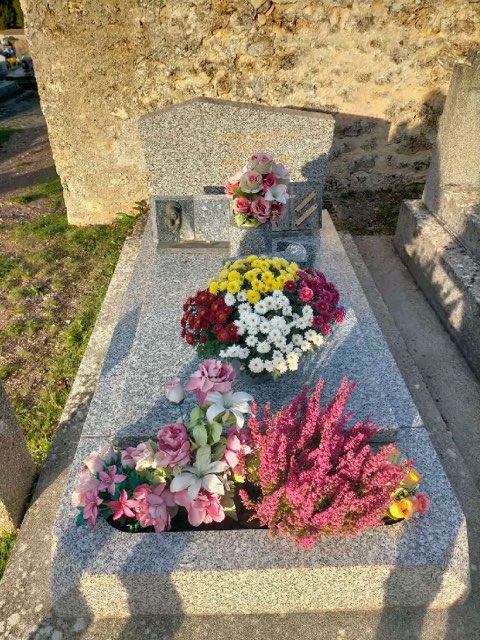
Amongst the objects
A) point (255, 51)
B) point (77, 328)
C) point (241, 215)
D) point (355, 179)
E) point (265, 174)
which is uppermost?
point (255, 51)

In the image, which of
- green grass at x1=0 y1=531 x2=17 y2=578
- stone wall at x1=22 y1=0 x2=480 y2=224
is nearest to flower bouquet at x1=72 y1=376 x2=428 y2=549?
green grass at x1=0 y1=531 x2=17 y2=578

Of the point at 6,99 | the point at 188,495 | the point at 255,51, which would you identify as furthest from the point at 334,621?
the point at 6,99

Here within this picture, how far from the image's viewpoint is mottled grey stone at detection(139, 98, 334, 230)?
486 cm

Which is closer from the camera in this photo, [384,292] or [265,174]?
[265,174]

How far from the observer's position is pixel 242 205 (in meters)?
3.99

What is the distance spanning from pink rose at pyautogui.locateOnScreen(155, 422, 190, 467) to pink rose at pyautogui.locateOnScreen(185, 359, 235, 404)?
0.20 metres

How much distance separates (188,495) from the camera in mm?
2158

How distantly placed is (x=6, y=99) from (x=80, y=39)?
1093 cm

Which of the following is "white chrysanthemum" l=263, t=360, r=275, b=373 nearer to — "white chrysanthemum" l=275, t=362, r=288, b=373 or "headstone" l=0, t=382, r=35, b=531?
"white chrysanthemum" l=275, t=362, r=288, b=373

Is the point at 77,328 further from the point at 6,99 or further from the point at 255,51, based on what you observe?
the point at 6,99

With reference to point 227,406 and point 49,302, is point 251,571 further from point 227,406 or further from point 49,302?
point 49,302

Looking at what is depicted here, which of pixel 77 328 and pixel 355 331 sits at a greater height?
pixel 355 331

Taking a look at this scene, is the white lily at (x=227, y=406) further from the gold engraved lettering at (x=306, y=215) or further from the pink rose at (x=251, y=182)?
the gold engraved lettering at (x=306, y=215)

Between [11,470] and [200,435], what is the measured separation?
1378mm
